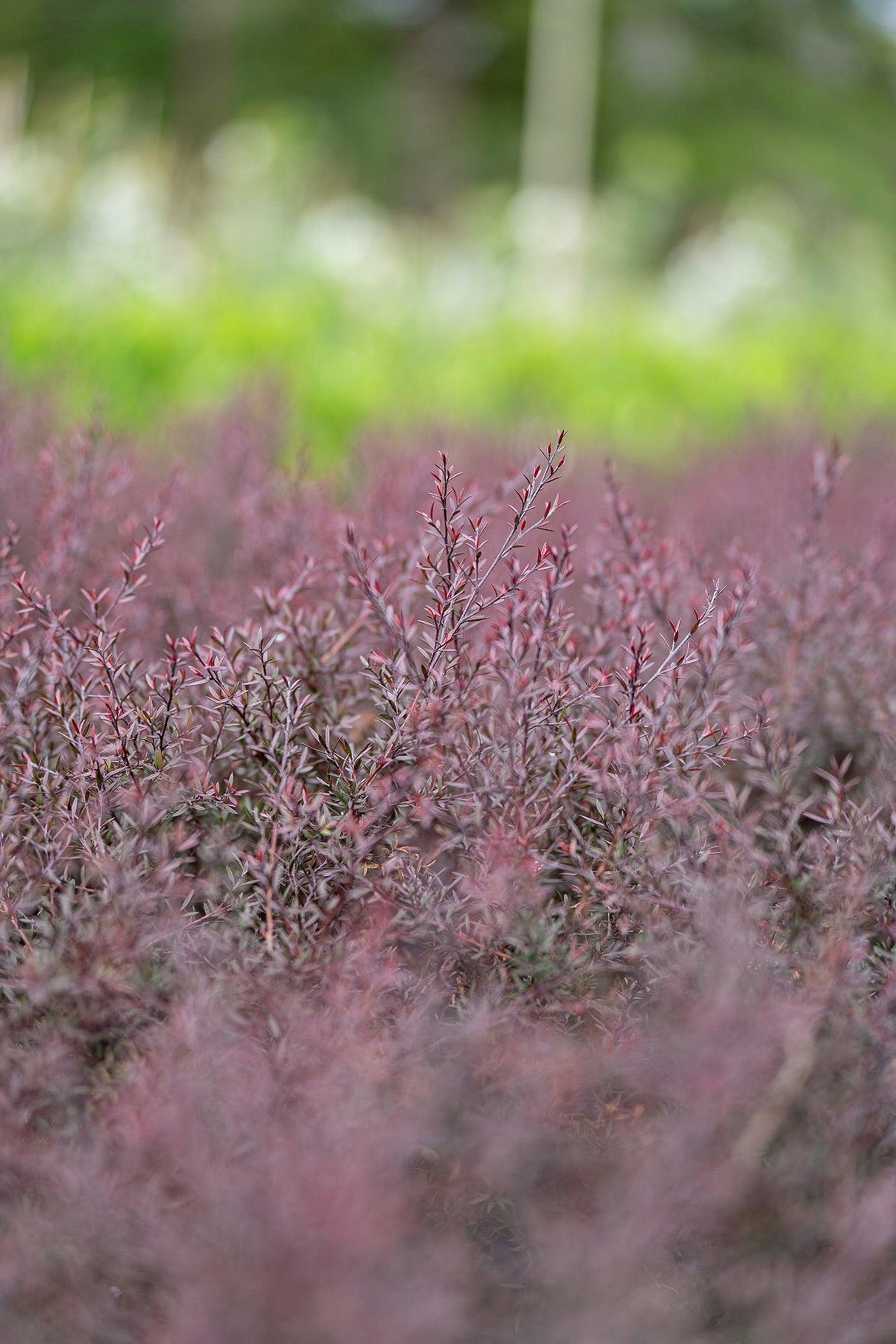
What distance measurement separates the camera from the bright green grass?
4.79m

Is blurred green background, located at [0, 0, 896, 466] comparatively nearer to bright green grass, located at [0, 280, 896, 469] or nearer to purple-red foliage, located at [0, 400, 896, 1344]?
bright green grass, located at [0, 280, 896, 469]

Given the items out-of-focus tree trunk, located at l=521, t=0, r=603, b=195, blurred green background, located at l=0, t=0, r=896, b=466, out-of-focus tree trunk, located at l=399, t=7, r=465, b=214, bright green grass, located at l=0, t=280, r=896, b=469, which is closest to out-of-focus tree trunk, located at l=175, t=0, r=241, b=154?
blurred green background, located at l=0, t=0, r=896, b=466

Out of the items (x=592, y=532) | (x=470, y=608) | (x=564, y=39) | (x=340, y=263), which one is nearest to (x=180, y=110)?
(x=564, y=39)

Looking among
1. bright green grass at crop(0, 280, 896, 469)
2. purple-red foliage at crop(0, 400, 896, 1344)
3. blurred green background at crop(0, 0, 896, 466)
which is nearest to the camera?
purple-red foliage at crop(0, 400, 896, 1344)

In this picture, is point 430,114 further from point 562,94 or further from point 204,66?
point 562,94

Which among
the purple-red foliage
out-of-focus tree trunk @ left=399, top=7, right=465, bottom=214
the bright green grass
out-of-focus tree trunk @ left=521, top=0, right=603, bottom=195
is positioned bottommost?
the purple-red foliage

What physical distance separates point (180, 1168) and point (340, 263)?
768 centimetres

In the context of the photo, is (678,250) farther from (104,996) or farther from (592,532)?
(104,996)

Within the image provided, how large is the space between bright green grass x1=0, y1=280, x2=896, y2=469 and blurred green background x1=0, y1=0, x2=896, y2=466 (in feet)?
0.08

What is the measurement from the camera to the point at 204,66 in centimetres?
1936

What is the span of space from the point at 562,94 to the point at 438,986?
1602cm

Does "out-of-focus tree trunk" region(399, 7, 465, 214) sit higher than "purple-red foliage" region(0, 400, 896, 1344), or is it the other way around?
"out-of-focus tree trunk" region(399, 7, 465, 214)

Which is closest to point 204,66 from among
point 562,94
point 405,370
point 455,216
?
point 455,216

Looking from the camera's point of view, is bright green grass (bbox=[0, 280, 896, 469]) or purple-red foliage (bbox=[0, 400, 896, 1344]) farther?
bright green grass (bbox=[0, 280, 896, 469])
